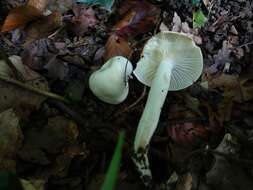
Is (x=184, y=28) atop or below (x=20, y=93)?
atop

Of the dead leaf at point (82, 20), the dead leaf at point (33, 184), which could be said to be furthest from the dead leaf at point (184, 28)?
the dead leaf at point (33, 184)

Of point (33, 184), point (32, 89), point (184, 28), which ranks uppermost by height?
point (184, 28)

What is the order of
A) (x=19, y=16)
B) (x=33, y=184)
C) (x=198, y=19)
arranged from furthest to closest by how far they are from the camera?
(x=198, y=19) → (x=19, y=16) → (x=33, y=184)

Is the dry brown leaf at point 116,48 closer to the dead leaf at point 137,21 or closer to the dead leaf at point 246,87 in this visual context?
the dead leaf at point 137,21

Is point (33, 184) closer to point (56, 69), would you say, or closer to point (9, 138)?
point (9, 138)

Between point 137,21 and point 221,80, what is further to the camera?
point 137,21

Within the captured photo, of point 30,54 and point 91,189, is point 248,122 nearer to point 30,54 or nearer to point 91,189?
point 91,189

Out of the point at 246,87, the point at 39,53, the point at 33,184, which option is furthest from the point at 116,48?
the point at 33,184

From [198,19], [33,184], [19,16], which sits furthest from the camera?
[198,19]
